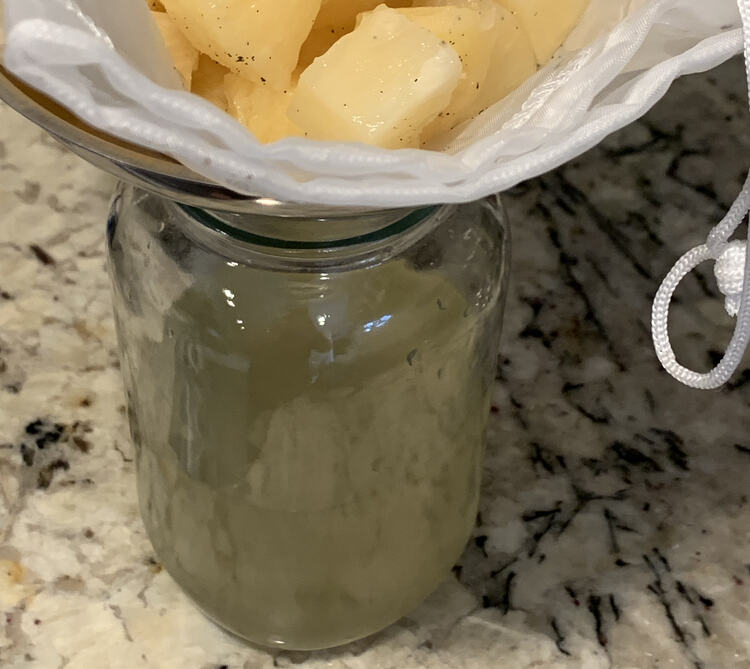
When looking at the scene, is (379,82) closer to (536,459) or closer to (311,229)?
(311,229)

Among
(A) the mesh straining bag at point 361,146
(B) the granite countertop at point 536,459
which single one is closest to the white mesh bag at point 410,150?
(A) the mesh straining bag at point 361,146

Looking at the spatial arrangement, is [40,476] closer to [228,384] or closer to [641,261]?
[228,384]

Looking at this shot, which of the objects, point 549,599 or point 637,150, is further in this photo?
point 637,150

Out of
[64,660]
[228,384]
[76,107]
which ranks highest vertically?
[76,107]

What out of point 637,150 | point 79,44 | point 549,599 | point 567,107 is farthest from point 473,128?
point 637,150

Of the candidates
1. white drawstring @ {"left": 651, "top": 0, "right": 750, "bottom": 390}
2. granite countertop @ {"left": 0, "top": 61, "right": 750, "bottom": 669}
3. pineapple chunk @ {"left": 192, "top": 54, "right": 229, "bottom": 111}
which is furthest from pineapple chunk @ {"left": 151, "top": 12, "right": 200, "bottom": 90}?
granite countertop @ {"left": 0, "top": 61, "right": 750, "bottom": 669}
